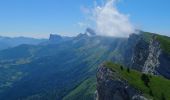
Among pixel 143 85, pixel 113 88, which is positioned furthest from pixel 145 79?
pixel 113 88

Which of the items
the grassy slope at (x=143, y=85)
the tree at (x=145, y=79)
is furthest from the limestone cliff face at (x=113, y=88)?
the tree at (x=145, y=79)

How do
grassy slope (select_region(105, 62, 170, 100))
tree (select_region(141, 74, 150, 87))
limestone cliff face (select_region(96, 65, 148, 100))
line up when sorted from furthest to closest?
tree (select_region(141, 74, 150, 87)) < grassy slope (select_region(105, 62, 170, 100)) < limestone cliff face (select_region(96, 65, 148, 100))

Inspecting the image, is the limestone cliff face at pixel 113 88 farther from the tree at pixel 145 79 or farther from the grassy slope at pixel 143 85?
the tree at pixel 145 79

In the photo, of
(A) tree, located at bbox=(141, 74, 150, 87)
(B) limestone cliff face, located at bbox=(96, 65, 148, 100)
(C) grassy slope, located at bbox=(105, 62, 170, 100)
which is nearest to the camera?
(B) limestone cliff face, located at bbox=(96, 65, 148, 100)

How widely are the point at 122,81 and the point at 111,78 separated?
6.97 metres

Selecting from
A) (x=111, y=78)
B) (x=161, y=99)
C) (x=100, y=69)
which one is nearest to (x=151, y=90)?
(x=161, y=99)

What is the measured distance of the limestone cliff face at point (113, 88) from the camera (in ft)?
486

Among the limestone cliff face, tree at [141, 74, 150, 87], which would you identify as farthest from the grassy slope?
the limestone cliff face

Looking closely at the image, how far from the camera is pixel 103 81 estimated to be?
534 feet

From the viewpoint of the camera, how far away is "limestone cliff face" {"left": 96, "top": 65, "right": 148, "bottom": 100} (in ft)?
486

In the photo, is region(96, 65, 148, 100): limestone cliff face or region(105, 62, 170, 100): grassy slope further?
region(105, 62, 170, 100): grassy slope

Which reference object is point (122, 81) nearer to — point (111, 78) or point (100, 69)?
point (111, 78)

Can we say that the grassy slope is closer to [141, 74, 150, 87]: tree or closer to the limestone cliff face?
[141, 74, 150, 87]: tree

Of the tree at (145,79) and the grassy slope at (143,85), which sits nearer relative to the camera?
the grassy slope at (143,85)
